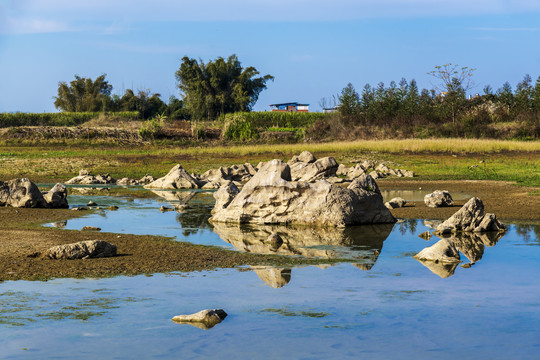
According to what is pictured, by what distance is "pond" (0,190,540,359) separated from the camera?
6.93m

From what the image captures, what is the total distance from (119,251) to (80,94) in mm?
78976

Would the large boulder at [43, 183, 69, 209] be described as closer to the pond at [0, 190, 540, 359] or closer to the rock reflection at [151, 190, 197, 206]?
the rock reflection at [151, 190, 197, 206]

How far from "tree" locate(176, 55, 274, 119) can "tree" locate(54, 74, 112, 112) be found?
9.78 metres

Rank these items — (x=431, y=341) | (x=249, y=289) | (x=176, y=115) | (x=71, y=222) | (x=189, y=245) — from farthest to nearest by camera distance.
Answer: (x=176, y=115) < (x=71, y=222) < (x=189, y=245) < (x=249, y=289) < (x=431, y=341)

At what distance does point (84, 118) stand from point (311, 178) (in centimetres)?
5050

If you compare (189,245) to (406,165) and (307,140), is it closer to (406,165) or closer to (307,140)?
(406,165)

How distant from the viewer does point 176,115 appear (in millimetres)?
85562

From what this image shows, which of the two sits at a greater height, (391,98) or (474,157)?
(391,98)

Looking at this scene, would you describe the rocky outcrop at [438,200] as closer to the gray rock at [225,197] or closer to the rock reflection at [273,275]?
the gray rock at [225,197]

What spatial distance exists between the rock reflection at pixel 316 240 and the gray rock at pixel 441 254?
808 mm

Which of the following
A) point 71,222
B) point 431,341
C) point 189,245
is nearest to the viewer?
point 431,341

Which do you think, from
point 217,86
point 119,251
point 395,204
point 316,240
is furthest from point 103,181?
point 217,86

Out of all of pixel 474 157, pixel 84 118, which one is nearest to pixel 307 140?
pixel 474 157

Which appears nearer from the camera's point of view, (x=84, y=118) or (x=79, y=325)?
(x=79, y=325)
